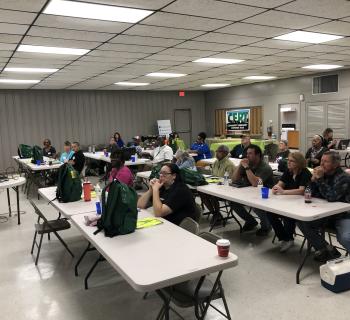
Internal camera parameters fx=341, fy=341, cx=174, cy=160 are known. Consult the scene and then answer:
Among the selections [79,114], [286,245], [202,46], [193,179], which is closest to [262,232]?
[286,245]

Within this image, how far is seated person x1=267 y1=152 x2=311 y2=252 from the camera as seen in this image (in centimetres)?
374

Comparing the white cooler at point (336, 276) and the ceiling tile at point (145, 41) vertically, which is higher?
the ceiling tile at point (145, 41)

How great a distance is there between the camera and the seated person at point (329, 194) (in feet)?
10.7

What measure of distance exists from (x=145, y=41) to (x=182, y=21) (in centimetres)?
110

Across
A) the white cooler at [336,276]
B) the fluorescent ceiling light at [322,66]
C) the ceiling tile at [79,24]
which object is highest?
the fluorescent ceiling light at [322,66]

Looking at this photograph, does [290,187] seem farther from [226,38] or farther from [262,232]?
[226,38]

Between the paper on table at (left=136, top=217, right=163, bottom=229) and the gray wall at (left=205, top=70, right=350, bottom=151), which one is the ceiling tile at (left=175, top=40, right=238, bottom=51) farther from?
the gray wall at (left=205, top=70, right=350, bottom=151)

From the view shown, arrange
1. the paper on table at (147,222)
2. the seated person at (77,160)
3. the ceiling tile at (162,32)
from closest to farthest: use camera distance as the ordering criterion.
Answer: the paper on table at (147,222) → the ceiling tile at (162,32) → the seated person at (77,160)

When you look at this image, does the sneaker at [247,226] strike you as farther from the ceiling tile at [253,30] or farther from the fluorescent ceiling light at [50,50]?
the fluorescent ceiling light at [50,50]

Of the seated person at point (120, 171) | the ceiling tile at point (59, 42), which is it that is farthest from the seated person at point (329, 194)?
the ceiling tile at point (59, 42)

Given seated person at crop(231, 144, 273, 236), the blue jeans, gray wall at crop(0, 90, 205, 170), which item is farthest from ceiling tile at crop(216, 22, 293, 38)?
gray wall at crop(0, 90, 205, 170)

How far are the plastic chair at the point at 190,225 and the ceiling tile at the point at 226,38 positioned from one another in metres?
2.94

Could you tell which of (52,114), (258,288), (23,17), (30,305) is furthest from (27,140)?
(258,288)

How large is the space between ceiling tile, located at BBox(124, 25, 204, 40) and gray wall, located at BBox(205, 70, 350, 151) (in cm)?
611
